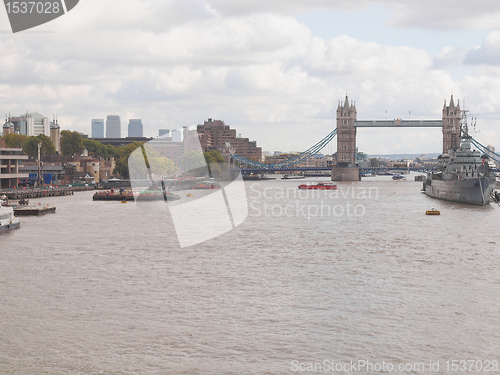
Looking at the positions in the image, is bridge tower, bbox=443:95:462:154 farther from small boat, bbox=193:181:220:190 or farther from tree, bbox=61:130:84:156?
tree, bbox=61:130:84:156

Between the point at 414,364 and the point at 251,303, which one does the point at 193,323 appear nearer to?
the point at 251,303

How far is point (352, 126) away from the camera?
18212 centimetres

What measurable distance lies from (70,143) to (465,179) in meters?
105

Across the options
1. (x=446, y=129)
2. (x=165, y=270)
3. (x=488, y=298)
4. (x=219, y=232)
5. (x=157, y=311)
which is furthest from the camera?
(x=446, y=129)

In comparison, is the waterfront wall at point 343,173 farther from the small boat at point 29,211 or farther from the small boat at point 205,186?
the small boat at point 29,211

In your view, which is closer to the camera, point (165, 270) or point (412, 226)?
point (165, 270)

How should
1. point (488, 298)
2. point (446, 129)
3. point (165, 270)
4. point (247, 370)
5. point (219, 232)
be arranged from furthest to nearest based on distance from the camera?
point (446, 129) < point (219, 232) < point (165, 270) < point (488, 298) < point (247, 370)

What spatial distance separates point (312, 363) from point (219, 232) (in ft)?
84.5

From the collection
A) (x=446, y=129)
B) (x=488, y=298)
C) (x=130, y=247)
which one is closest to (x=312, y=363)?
(x=488, y=298)

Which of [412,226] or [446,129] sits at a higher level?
[446,129]

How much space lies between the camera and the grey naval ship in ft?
210

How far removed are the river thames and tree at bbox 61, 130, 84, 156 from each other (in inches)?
4525

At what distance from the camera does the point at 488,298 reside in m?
20.6

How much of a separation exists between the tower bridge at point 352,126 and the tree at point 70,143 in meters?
65.6
